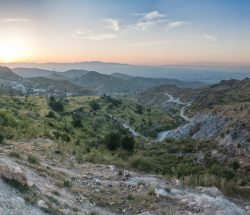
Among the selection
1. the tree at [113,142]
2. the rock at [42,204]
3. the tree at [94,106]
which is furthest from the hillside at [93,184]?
the tree at [94,106]

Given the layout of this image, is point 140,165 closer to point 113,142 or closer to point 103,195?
point 103,195

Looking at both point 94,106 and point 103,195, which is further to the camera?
point 94,106

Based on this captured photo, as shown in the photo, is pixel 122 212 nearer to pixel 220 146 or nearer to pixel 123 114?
pixel 220 146

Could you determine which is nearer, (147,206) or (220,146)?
(147,206)

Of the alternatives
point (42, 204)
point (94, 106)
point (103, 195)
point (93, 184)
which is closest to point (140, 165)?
point (93, 184)

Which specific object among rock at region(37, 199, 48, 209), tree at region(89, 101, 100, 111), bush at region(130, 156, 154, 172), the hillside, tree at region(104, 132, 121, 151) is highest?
rock at region(37, 199, 48, 209)

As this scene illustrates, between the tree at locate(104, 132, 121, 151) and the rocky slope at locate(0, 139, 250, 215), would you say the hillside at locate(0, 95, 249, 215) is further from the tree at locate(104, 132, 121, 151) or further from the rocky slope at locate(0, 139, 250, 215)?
the tree at locate(104, 132, 121, 151)

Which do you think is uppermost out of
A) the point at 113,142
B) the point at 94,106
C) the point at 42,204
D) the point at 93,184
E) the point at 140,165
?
the point at 42,204

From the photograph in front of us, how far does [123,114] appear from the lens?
4712 inches

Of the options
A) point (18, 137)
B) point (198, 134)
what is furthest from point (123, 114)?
point (18, 137)

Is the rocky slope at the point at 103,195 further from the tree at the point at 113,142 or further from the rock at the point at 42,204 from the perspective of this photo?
the tree at the point at 113,142

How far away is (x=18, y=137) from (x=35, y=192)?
13069 millimetres

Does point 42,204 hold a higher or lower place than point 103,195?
higher

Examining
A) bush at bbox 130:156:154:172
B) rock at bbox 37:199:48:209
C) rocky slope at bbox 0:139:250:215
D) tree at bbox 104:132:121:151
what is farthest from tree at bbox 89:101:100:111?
rock at bbox 37:199:48:209
